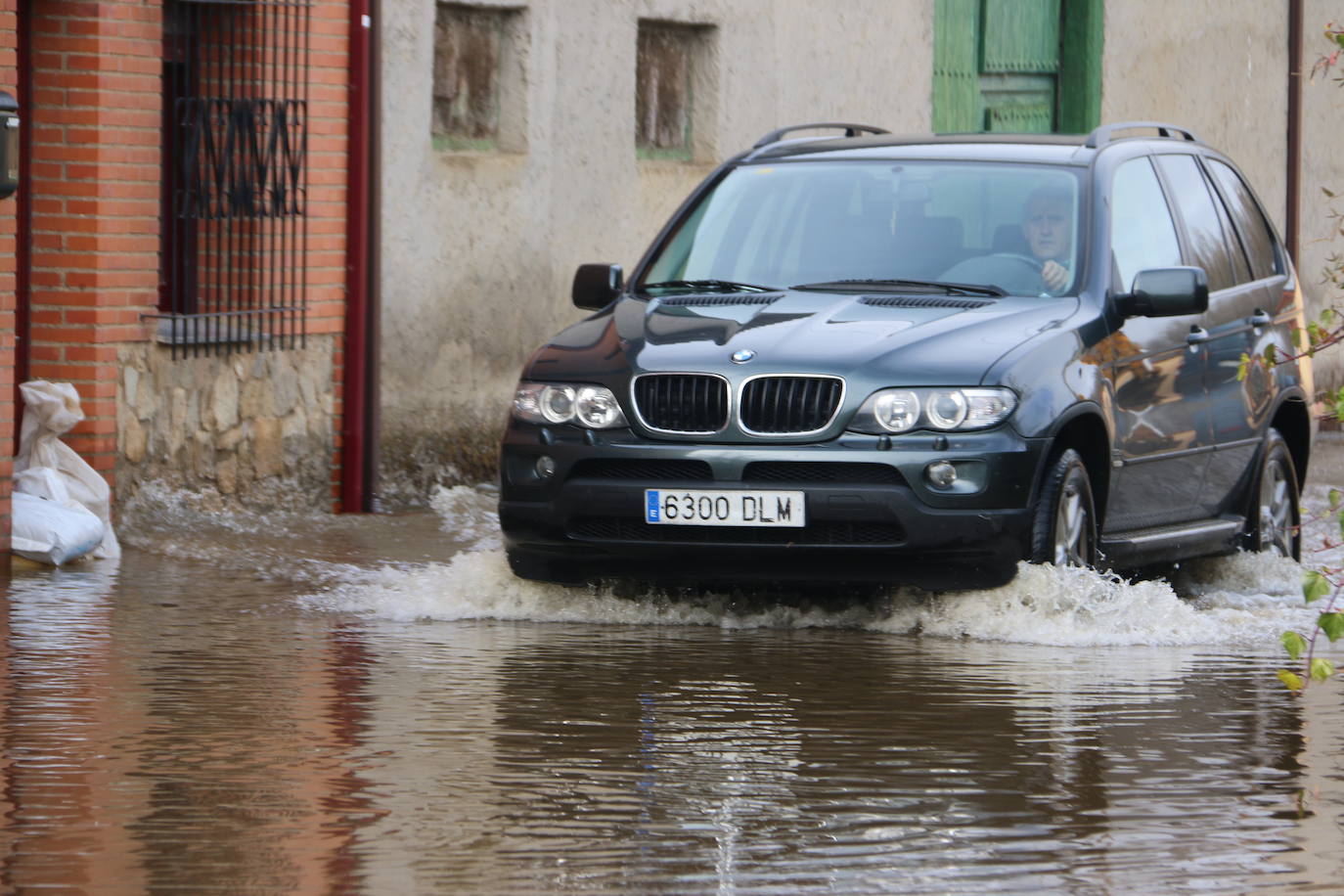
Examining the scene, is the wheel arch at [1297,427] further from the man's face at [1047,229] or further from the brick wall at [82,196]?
the brick wall at [82,196]

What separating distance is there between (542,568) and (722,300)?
3.69 ft


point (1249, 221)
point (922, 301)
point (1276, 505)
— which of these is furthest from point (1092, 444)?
point (1249, 221)

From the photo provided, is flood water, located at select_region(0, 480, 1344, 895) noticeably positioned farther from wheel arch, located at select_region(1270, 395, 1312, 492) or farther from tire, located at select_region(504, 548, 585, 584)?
wheel arch, located at select_region(1270, 395, 1312, 492)

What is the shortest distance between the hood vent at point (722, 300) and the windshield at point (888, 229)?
223 millimetres

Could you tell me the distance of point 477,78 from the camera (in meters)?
14.1

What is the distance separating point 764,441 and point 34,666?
2242 millimetres

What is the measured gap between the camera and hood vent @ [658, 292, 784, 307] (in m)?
9.11

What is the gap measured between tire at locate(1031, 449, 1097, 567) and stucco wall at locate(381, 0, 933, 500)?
17.0 feet

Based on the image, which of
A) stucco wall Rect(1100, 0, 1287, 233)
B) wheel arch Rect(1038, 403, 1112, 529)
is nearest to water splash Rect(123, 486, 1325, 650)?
wheel arch Rect(1038, 403, 1112, 529)

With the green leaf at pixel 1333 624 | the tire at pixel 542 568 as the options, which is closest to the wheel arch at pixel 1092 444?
the tire at pixel 542 568

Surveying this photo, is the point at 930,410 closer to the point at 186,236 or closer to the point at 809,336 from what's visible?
the point at 809,336

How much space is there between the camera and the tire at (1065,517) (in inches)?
332

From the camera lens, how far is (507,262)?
14.1 m

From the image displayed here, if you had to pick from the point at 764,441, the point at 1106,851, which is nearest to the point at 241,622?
the point at 764,441
